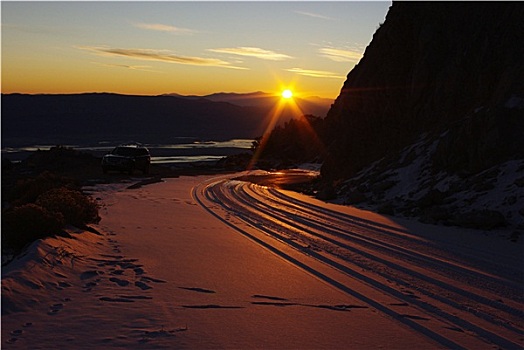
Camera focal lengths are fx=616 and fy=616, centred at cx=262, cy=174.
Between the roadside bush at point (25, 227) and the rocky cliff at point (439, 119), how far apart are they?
879 centimetres

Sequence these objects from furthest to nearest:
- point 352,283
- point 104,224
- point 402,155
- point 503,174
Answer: point 402,155 < point 503,174 < point 104,224 < point 352,283

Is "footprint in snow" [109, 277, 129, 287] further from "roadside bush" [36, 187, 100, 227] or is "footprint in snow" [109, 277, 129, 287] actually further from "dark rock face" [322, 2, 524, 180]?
"dark rock face" [322, 2, 524, 180]

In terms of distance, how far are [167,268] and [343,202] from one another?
1176cm

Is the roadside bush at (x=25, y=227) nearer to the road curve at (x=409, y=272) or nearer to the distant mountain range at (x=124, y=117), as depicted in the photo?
the road curve at (x=409, y=272)

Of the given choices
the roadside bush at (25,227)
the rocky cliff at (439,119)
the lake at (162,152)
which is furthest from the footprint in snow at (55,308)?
the lake at (162,152)

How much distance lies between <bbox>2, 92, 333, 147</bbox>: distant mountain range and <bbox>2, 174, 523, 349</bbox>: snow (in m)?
102

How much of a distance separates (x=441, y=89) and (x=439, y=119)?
1.15 metres

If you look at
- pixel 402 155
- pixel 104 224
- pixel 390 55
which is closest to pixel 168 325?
pixel 104 224

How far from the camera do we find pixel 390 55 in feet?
88.0

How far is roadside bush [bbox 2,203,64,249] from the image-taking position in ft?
32.9

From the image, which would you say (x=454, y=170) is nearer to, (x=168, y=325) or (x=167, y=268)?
(x=167, y=268)

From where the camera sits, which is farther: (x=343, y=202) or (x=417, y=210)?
(x=343, y=202)

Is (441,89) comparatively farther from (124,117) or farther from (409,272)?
(124,117)

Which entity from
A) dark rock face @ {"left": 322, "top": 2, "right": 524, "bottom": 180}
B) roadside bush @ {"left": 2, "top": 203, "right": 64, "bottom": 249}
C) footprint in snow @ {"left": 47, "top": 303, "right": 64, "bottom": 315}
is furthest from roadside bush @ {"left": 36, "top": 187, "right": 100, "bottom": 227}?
dark rock face @ {"left": 322, "top": 2, "right": 524, "bottom": 180}
